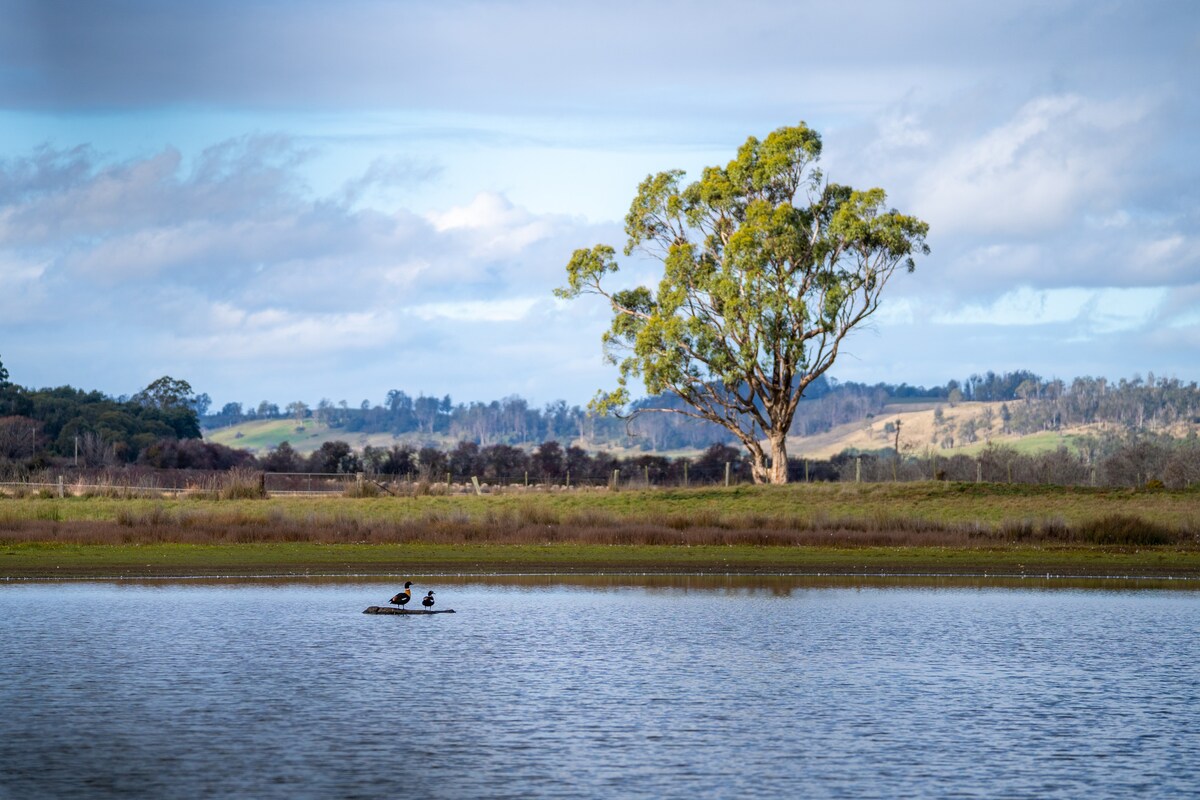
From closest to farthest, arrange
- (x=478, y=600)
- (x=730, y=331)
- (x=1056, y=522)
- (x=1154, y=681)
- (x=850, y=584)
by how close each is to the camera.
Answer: (x=1154, y=681)
(x=478, y=600)
(x=850, y=584)
(x=1056, y=522)
(x=730, y=331)

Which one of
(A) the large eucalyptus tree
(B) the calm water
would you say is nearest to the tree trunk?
(A) the large eucalyptus tree

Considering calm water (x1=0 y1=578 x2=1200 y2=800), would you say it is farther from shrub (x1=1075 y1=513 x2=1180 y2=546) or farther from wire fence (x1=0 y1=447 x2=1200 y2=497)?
wire fence (x1=0 y1=447 x2=1200 y2=497)

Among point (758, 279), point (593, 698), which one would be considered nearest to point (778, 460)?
point (758, 279)

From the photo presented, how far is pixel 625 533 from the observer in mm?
48469

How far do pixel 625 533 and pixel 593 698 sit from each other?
28.2 m

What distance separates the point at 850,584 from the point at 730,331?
110ft

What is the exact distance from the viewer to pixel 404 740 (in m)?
17.6

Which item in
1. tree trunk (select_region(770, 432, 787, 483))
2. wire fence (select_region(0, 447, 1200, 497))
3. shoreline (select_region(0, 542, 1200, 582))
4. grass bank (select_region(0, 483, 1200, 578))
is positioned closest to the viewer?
shoreline (select_region(0, 542, 1200, 582))

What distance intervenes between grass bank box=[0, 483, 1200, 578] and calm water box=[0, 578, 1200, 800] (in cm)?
827

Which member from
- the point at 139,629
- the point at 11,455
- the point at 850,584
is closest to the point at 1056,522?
the point at 850,584

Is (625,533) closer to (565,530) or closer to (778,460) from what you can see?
(565,530)

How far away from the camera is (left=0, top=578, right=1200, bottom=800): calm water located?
15688mm

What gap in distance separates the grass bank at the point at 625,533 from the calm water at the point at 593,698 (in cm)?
827

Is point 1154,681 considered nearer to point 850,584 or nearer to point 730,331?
point 850,584
